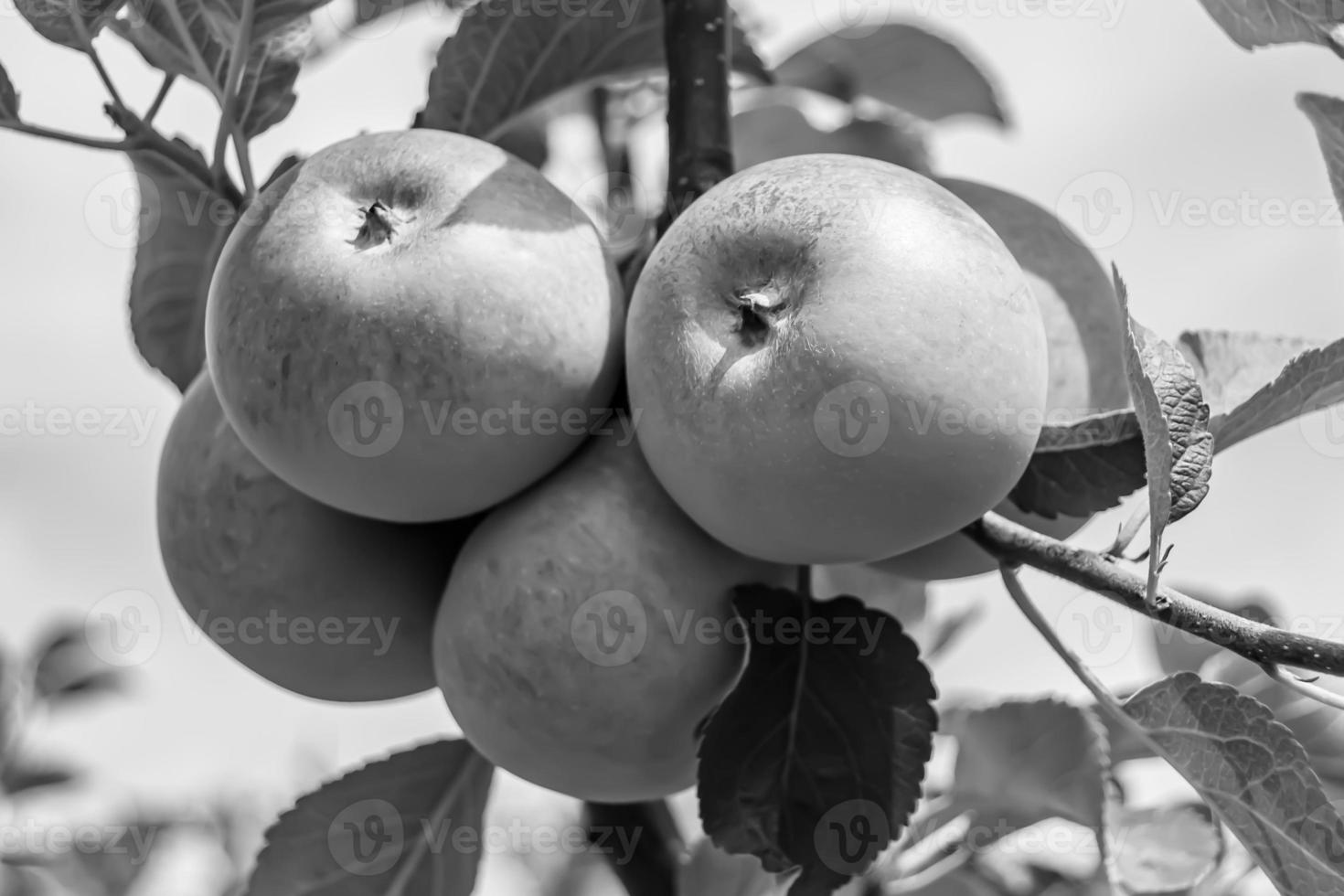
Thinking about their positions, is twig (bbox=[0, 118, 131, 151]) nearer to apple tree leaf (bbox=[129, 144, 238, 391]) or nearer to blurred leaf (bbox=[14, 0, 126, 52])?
blurred leaf (bbox=[14, 0, 126, 52])

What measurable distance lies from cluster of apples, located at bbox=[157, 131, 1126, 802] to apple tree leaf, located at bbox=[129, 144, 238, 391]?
11.8 inches

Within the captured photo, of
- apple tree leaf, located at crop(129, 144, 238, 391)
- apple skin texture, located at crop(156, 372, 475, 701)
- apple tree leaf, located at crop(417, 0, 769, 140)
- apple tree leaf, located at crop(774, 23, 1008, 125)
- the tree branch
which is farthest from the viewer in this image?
apple tree leaf, located at crop(774, 23, 1008, 125)

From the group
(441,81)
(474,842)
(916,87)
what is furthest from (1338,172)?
(474,842)

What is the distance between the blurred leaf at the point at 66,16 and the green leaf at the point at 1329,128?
2.53ft

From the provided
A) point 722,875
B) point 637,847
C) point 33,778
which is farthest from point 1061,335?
point 33,778

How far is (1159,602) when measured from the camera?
0.67 meters

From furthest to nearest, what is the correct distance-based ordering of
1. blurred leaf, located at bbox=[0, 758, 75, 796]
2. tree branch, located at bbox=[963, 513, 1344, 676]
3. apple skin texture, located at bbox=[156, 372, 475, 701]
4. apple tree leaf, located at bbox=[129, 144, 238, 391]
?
blurred leaf, located at bbox=[0, 758, 75, 796]
apple tree leaf, located at bbox=[129, 144, 238, 391]
apple skin texture, located at bbox=[156, 372, 475, 701]
tree branch, located at bbox=[963, 513, 1344, 676]

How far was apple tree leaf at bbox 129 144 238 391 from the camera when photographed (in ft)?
3.47

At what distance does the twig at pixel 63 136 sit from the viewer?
0.84m

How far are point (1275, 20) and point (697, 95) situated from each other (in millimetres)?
385

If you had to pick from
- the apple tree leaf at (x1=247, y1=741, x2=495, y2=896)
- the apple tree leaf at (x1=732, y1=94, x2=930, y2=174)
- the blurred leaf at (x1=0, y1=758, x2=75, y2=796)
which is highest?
the apple tree leaf at (x1=732, y1=94, x2=930, y2=174)

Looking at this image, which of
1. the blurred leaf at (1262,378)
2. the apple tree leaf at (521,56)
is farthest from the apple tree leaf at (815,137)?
the blurred leaf at (1262,378)

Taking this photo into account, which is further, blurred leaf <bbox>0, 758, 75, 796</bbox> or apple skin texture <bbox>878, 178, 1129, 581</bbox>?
blurred leaf <bbox>0, 758, 75, 796</bbox>

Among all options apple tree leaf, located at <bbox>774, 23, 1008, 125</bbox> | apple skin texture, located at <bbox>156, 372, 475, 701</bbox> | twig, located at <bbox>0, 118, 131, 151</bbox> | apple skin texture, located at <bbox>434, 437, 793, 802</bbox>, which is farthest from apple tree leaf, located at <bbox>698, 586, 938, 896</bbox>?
apple tree leaf, located at <bbox>774, 23, 1008, 125</bbox>
